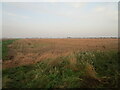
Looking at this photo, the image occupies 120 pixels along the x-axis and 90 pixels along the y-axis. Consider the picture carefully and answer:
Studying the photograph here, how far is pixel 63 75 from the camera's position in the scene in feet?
15.6

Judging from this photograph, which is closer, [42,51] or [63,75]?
[63,75]

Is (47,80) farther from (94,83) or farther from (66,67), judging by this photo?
(94,83)

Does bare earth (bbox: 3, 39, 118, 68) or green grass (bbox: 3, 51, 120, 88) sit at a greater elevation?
bare earth (bbox: 3, 39, 118, 68)

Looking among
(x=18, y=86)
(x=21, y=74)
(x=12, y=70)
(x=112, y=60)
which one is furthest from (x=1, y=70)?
(x=112, y=60)

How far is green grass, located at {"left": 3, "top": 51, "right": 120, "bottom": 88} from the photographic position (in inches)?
173

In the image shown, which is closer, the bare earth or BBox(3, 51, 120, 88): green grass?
BBox(3, 51, 120, 88): green grass

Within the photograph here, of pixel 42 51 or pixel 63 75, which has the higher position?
pixel 42 51

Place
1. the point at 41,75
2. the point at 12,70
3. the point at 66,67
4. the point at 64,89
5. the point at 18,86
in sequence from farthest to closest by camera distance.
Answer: the point at 12,70, the point at 66,67, the point at 41,75, the point at 18,86, the point at 64,89

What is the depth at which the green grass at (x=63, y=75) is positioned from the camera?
440 cm

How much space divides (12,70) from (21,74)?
75cm

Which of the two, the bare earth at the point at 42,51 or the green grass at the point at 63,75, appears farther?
the bare earth at the point at 42,51

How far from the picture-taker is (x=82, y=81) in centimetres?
442

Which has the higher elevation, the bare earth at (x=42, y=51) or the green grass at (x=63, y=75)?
the bare earth at (x=42, y=51)

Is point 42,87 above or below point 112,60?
below
